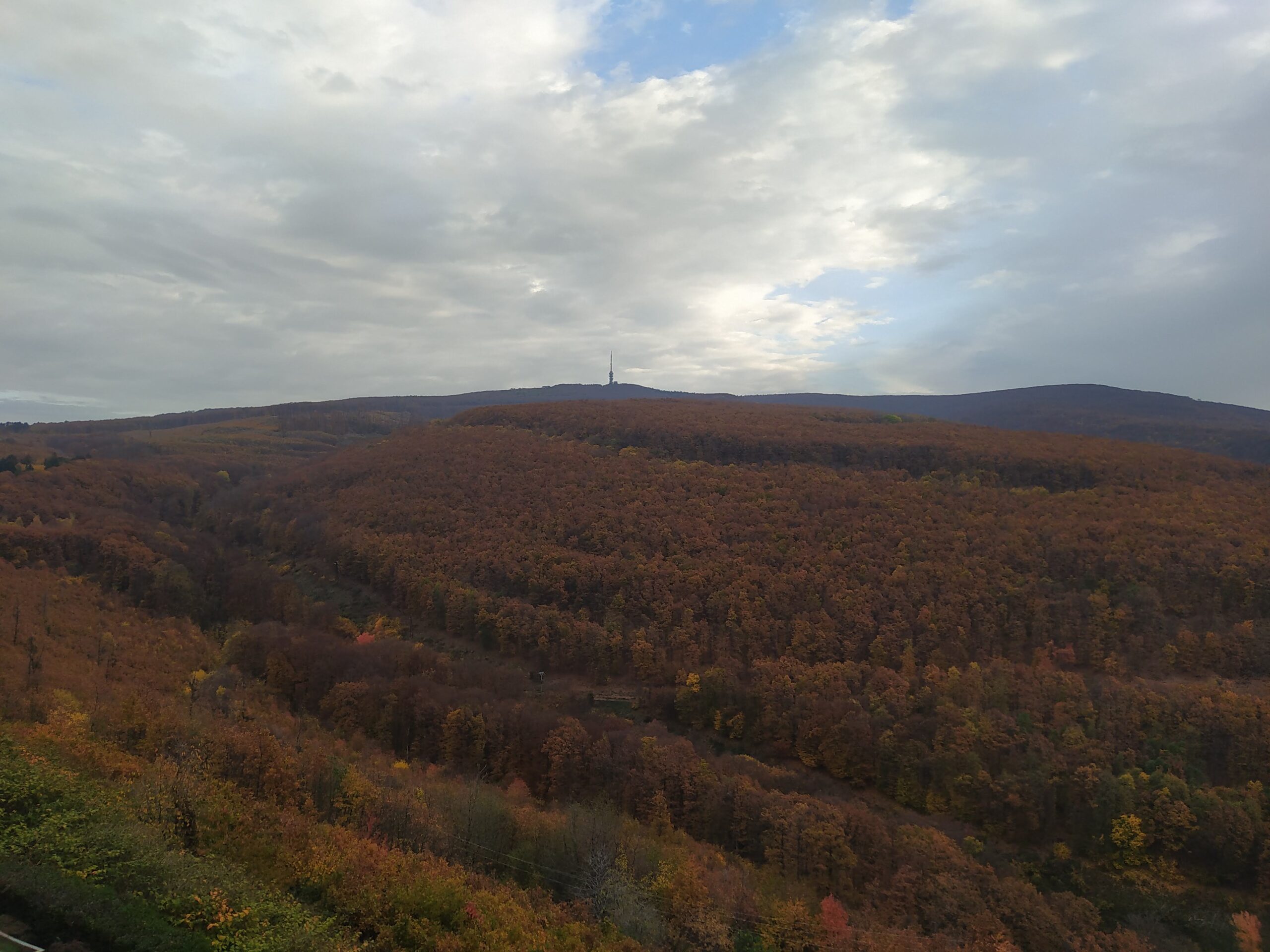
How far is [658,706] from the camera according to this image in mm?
58000

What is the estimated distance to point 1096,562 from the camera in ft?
211

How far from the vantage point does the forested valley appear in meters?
20.8

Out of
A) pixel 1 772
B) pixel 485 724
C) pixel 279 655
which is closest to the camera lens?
pixel 1 772

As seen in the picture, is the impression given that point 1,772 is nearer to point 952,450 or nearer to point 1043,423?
point 952,450

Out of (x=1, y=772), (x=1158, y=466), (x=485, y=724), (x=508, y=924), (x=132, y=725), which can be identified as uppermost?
(x=1158, y=466)

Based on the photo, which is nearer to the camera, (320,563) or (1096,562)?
(1096,562)

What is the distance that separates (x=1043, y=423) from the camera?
18875 cm

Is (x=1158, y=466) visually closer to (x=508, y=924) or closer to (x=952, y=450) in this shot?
(x=952, y=450)

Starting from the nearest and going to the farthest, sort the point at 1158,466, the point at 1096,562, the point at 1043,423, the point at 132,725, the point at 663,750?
the point at 132,725 < the point at 663,750 < the point at 1096,562 < the point at 1158,466 < the point at 1043,423

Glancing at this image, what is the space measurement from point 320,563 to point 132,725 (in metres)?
61.9

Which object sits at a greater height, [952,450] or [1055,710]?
[952,450]

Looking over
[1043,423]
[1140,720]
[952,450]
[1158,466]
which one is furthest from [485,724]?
[1043,423]

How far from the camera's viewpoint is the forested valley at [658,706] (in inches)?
818

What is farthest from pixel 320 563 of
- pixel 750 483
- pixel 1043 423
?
pixel 1043 423
